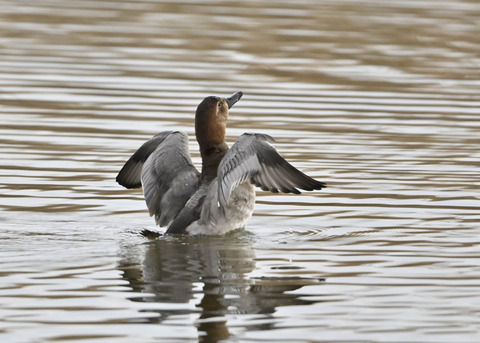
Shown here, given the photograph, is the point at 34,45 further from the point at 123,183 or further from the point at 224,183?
the point at 224,183

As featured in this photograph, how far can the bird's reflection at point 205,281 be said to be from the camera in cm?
774

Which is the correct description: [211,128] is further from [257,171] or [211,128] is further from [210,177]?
[257,171]

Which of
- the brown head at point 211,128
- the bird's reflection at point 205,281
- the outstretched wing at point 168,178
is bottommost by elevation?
the bird's reflection at point 205,281

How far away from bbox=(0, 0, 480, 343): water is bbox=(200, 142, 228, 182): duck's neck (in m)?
0.53

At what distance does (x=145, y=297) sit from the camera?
808cm

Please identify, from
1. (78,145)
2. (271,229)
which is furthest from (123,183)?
(78,145)

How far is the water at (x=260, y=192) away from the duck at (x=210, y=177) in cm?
19

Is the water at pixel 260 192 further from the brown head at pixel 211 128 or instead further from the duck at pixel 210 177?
the brown head at pixel 211 128

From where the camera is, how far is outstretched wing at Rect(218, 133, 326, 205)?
9766mm

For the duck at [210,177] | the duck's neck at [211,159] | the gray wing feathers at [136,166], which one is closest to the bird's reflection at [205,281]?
the duck at [210,177]

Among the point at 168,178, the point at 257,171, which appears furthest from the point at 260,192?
the point at 257,171

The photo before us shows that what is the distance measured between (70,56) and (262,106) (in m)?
4.38

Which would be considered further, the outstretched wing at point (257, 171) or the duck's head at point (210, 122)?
the duck's head at point (210, 122)

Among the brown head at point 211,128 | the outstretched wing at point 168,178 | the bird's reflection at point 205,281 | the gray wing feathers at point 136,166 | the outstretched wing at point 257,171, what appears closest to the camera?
the bird's reflection at point 205,281
